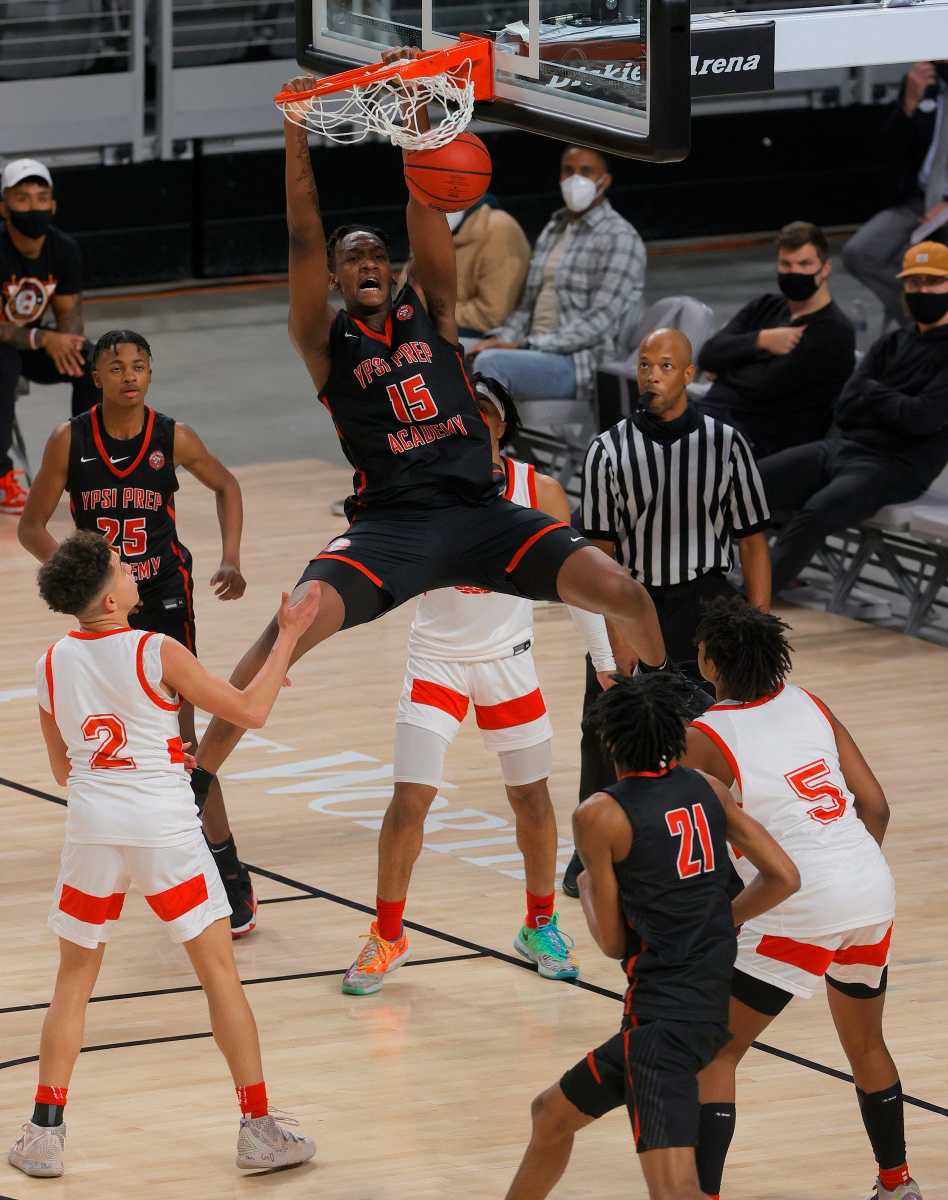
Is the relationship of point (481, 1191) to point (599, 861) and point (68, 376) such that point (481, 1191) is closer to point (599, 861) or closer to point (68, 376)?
point (599, 861)

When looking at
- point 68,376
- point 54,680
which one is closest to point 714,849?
point 54,680

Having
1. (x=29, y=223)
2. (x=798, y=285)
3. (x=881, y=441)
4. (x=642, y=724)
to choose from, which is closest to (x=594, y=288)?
(x=798, y=285)

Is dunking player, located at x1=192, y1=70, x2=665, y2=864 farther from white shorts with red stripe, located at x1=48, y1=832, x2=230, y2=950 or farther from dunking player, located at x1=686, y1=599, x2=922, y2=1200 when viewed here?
dunking player, located at x1=686, y1=599, x2=922, y2=1200

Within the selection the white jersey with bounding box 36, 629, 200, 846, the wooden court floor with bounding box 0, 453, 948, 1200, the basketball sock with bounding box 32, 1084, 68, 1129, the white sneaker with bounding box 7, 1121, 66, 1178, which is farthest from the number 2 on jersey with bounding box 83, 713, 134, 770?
the wooden court floor with bounding box 0, 453, 948, 1200

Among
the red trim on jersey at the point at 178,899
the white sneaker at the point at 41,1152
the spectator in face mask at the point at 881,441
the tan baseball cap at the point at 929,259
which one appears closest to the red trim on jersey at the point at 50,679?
the red trim on jersey at the point at 178,899

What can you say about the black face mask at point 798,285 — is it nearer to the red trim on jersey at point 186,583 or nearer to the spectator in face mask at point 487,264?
the spectator in face mask at point 487,264

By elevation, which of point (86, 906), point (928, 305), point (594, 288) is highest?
point (928, 305)

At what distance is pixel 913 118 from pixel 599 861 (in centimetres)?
992

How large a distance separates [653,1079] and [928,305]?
621 centimetres

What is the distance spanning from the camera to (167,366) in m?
16.3

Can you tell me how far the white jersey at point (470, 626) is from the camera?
22.0 ft

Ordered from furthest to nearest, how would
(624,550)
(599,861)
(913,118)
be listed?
(913,118) < (624,550) < (599,861)

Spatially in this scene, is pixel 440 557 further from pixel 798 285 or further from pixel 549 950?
pixel 798 285

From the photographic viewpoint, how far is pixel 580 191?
1210 centimetres
